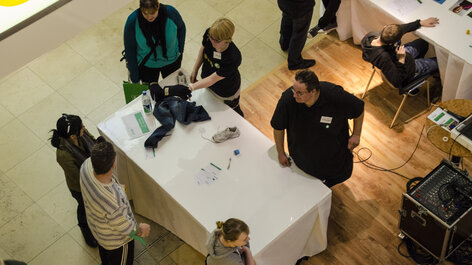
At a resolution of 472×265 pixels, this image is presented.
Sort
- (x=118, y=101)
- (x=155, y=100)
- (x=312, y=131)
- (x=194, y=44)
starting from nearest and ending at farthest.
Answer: (x=312, y=131), (x=155, y=100), (x=118, y=101), (x=194, y=44)

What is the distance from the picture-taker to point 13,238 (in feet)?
15.1

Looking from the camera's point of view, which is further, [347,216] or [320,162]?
[347,216]

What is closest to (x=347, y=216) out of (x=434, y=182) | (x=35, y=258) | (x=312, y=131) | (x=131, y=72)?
(x=434, y=182)

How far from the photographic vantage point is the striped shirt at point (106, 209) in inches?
132

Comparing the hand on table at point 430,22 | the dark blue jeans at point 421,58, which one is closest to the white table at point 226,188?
the dark blue jeans at point 421,58

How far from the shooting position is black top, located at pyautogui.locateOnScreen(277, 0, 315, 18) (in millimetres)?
5043

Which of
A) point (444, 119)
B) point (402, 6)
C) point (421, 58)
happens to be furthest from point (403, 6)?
point (444, 119)

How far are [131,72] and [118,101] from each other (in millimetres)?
914

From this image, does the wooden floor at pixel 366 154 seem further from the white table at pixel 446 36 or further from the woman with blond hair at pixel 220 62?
the woman with blond hair at pixel 220 62

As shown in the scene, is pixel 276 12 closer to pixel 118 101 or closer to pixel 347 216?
pixel 118 101

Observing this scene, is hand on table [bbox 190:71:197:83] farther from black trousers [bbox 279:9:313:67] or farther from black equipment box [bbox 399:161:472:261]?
black equipment box [bbox 399:161:472:261]

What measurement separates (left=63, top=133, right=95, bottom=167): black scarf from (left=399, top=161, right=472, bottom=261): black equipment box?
2318mm

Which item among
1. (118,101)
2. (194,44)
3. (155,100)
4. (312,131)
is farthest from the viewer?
(194,44)

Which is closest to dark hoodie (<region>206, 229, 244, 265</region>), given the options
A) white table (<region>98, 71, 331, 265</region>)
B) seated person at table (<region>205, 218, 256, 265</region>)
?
seated person at table (<region>205, 218, 256, 265</region>)
